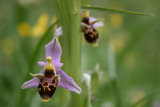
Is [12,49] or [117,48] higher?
[12,49]

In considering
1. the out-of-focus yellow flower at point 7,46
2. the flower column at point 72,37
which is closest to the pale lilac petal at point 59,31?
the flower column at point 72,37

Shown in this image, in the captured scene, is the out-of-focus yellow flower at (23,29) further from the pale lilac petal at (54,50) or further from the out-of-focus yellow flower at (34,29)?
the pale lilac petal at (54,50)

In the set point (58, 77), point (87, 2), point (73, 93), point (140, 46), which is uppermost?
point (87, 2)

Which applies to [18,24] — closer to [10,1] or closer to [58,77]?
[10,1]

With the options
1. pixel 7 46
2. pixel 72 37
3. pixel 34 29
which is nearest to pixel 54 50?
pixel 72 37

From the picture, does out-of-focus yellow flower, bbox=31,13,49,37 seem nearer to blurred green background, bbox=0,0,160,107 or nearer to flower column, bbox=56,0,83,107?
blurred green background, bbox=0,0,160,107

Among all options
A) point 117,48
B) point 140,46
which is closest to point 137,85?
point 117,48

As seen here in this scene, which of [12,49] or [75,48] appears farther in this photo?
[12,49]

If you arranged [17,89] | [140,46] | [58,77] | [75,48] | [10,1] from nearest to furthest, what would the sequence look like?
[58,77]
[75,48]
[17,89]
[10,1]
[140,46]
